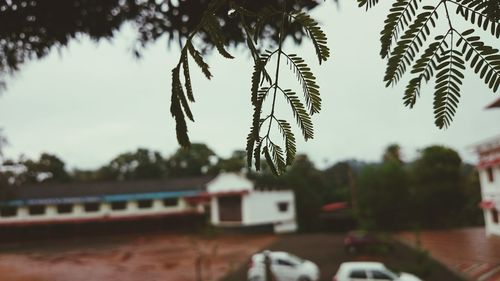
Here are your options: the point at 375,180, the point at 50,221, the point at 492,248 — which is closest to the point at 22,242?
the point at 50,221

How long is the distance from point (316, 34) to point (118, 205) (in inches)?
1251

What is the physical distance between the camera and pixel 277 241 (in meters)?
24.5

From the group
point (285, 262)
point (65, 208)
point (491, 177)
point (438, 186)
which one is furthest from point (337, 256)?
point (65, 208)

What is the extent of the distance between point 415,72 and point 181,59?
0.43 meters

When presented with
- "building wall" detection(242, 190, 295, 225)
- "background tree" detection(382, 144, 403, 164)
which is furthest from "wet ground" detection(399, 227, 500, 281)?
"background tree" detection(382, 144, 403, 164)

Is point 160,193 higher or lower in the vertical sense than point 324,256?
higher

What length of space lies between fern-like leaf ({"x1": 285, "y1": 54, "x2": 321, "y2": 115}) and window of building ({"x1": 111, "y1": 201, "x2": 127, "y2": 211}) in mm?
31639

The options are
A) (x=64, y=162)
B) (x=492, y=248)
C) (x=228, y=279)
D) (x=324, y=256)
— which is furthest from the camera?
(x=64, y=162)

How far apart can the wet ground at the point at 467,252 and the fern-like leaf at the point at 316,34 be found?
485 inches

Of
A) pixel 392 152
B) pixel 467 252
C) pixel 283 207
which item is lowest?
pixel 467 252

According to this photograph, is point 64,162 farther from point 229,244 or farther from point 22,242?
point 229,244

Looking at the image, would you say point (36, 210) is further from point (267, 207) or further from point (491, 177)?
point (491, 177)

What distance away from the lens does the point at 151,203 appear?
3109 centimetres

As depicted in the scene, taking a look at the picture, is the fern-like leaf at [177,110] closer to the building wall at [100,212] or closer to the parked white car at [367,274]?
the parked white car at [367,274]
